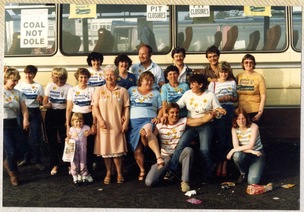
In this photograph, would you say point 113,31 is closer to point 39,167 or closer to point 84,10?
point 84,10

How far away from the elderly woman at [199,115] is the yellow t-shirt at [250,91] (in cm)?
56

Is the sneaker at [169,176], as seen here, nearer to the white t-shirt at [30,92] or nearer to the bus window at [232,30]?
the bus window at [232,30]

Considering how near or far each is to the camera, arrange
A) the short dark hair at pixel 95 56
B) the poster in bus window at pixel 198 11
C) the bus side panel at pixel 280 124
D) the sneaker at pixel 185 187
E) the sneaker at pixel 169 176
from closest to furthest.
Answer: the sneaker at pixel 185 187 < the sneaker at pixel 169 176 < the short dark hair at pixel 95 56 < the poster in bus window at pixel 198 11 < the bus side panel at pixel 280 124

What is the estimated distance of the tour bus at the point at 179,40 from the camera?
18.8 ft

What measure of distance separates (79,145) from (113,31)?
168 centimetres

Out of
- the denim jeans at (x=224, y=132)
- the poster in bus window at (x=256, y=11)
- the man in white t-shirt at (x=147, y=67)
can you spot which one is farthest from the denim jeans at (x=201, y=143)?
the poster in bus window at (x=256, y=11)

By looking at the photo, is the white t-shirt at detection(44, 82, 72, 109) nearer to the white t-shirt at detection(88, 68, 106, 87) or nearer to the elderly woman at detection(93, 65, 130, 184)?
the white t-shirt at detection(88, 68, 106, 87)

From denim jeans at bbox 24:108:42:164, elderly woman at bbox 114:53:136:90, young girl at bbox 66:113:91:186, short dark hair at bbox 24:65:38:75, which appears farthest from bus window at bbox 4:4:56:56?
young girl at bbox 66:113:91:186

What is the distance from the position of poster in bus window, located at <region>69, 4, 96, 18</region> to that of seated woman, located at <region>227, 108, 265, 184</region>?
227cm

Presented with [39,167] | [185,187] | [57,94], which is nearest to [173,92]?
[185,187]

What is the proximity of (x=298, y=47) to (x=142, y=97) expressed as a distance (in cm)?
238

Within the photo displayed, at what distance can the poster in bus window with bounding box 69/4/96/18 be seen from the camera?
18.0 ft

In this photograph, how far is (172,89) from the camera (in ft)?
17.4

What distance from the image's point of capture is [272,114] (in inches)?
235
